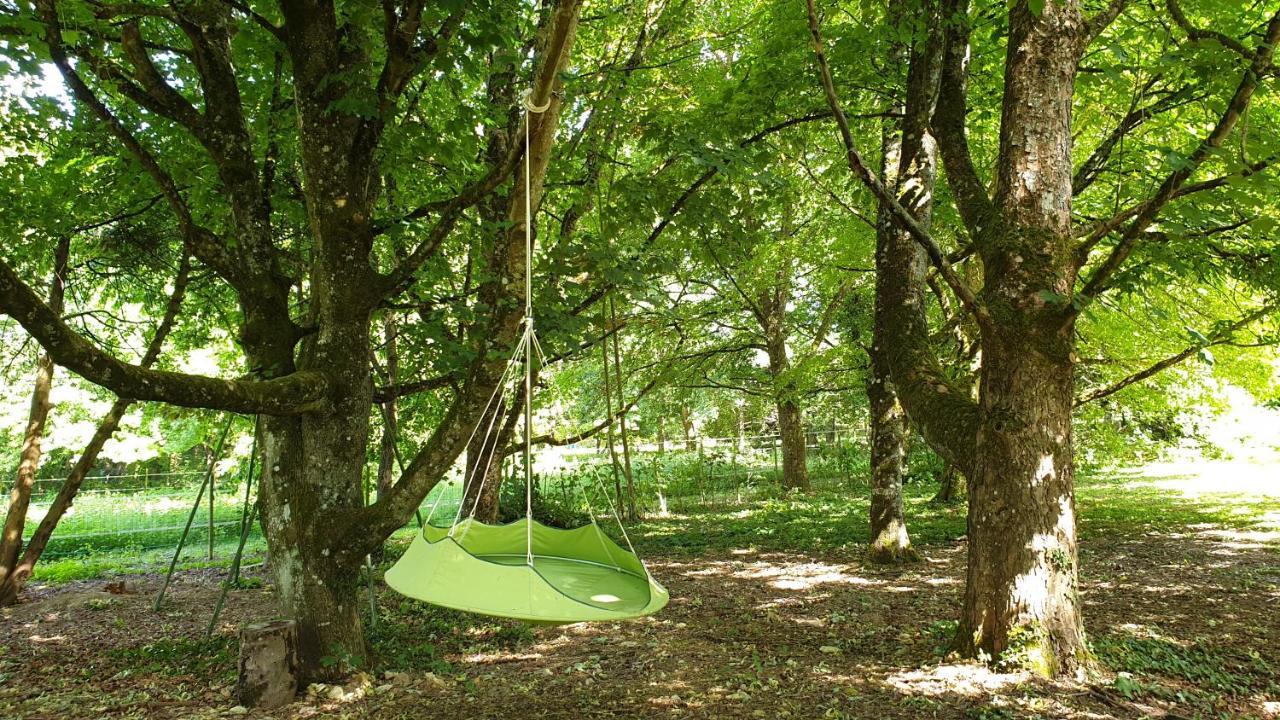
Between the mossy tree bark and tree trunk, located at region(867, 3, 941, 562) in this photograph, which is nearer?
the mossy tree bark

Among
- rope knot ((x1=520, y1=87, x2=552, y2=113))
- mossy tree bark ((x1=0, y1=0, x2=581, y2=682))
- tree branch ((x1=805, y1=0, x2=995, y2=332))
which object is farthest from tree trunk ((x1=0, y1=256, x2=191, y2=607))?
tree branch ((x1=805, y1=0, x2=995, y2=332))

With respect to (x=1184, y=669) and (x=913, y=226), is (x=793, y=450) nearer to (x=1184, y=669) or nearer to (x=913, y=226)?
(x=1184, y=669)

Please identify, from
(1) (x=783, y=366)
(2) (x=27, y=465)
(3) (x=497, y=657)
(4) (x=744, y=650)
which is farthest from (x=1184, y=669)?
(1) (x=783, y=366)

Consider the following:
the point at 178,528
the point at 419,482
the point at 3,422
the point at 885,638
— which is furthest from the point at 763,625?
the point at 3,422

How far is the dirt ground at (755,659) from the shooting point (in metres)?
3.72

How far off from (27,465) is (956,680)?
8459 millimetres

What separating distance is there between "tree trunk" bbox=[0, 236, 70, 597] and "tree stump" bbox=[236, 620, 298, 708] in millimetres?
4662

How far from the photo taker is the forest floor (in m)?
3.77

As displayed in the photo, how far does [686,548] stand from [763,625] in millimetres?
3968

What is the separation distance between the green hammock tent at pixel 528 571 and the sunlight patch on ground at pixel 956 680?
62.9 inches

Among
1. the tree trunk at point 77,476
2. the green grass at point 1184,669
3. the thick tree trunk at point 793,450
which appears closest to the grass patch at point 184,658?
the tree trunk at point 77,476

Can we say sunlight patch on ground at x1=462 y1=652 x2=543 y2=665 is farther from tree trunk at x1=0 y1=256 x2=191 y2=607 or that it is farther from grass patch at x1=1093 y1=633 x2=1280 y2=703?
tree trunk at x1=0 y1=256 x2=191 y2=607

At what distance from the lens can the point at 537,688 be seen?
14.3 feet

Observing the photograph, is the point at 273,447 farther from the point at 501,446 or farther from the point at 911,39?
the point at 911,39
